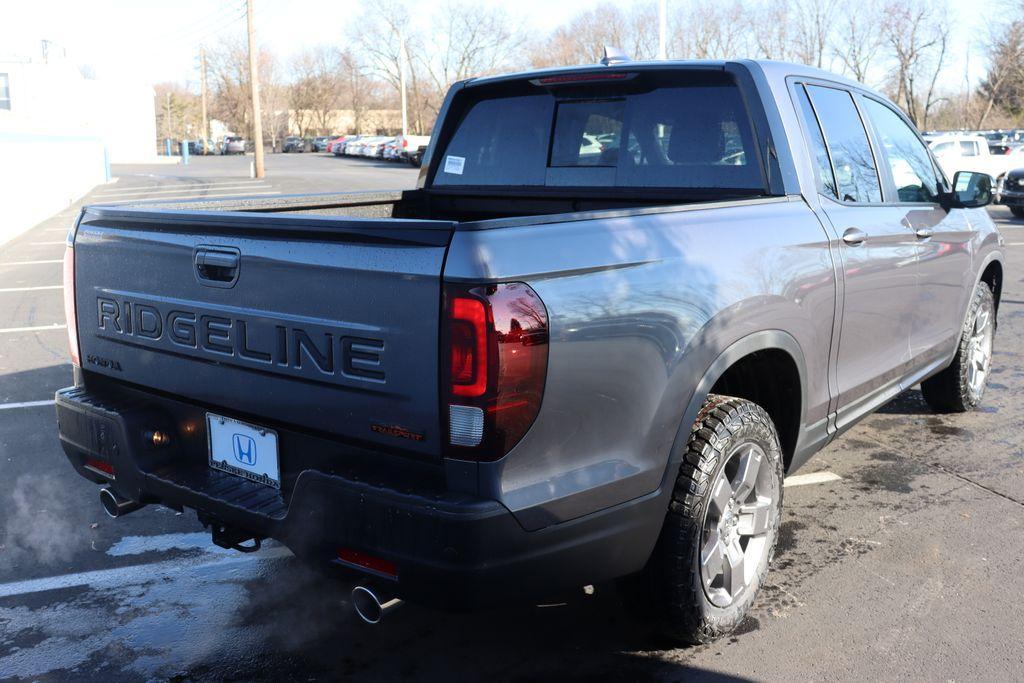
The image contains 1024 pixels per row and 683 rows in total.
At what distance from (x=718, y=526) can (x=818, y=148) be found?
67.8 inches

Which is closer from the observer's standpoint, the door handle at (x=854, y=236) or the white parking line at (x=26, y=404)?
the door handle at (x=854, y=236)

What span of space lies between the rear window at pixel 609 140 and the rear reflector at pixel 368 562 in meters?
2.17

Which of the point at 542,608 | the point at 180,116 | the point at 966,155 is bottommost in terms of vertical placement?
the point at 542,608

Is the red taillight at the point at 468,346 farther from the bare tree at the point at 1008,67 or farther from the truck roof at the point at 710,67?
the bare tree at the point at 1008,67

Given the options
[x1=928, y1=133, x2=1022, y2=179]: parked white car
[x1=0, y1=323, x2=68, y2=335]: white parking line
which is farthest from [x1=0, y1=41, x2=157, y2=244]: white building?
[x1=928, y1=133, x2=1022, y2=179]: parked white car

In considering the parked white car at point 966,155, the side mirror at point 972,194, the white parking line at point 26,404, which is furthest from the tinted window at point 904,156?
the parked white car at point 966,155

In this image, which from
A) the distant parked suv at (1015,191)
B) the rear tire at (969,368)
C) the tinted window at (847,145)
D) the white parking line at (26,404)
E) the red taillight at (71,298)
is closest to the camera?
the red taillight at (71,298)

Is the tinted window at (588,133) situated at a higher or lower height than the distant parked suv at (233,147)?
lower

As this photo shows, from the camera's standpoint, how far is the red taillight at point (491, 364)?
7.70 feet

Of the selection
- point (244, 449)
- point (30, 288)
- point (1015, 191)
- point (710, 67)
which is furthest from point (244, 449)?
point (1015, 191)

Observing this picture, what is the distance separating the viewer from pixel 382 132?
9938cm

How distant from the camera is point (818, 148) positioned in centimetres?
395

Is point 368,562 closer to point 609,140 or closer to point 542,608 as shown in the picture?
point 542,608

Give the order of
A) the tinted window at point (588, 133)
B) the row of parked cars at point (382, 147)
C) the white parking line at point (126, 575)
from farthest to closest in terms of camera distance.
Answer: the row of parked cars at point (382, 147), the tinted window at point (588, 133), the white parking line at point (126, 575)
